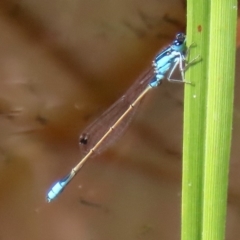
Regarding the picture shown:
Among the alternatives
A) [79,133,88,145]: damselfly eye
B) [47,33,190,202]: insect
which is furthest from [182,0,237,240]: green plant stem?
[79,133,88,145]: damselfly eye

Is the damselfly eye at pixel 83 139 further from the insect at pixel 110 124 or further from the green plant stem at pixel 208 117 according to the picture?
the green plant stem at pixel 208 117

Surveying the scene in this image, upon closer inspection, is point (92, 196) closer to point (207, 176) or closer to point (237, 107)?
point (237, 107)

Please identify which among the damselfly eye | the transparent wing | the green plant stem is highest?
the transparent wing

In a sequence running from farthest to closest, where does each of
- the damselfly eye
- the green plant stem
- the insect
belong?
the damselfly eye → the insect → the green plant stem

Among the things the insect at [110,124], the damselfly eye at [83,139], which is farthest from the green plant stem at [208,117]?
the damselfly eye at [83,139]

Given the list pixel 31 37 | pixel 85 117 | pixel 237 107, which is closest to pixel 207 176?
pixel 237 107

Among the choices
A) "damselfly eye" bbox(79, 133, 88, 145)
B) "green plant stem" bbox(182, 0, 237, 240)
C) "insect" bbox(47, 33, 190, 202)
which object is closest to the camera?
"green plant stem" bbox(182, 0, 237, 240)

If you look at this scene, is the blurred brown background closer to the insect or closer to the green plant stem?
the insect
